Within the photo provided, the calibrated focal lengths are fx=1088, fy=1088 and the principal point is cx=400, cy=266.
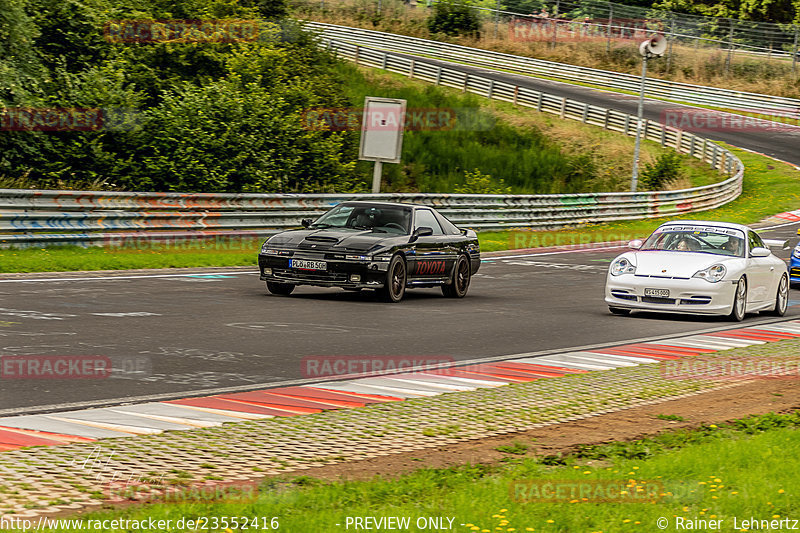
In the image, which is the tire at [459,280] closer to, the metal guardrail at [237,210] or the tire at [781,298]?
the tire at [781,298]

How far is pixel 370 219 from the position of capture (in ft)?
54.5

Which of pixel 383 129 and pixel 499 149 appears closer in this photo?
pixel 383 129

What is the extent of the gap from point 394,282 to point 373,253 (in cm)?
76

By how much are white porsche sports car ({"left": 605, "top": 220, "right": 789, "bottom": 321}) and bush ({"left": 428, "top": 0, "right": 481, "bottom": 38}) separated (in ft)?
190

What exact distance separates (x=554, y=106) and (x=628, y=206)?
17.5 metres

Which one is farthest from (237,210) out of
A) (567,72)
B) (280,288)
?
(567,72)

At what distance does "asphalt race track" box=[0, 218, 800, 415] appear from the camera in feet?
28.5

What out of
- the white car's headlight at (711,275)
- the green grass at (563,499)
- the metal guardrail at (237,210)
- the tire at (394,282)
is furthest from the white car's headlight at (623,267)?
the metal guardrail at (237,210)

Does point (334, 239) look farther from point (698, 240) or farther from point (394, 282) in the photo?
point (698, 240)

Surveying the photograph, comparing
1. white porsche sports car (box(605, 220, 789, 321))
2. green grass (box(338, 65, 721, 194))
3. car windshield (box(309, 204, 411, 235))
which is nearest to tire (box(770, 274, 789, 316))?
white porsche sports car (box(605, 220, 789, 321))

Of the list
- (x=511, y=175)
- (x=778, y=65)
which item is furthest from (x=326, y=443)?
(x=778, y=65)

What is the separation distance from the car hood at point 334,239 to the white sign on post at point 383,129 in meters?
9.10

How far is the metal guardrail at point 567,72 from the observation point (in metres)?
64.2

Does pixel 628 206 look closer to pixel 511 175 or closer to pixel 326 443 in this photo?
pixel 511 175
